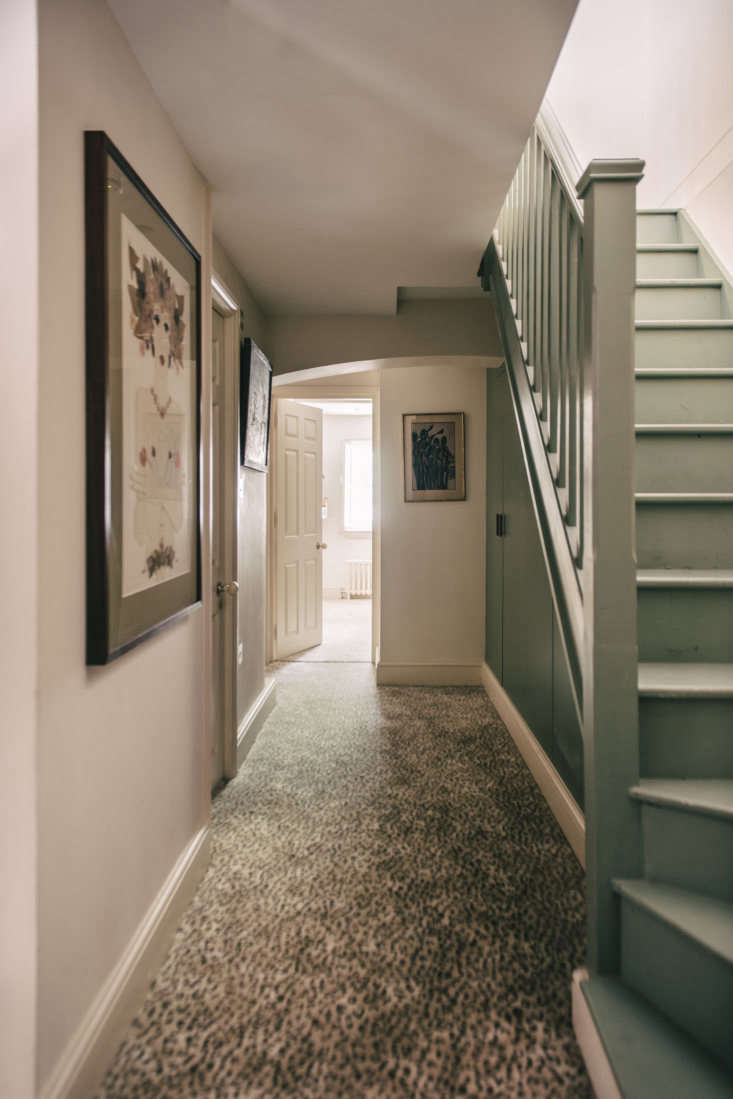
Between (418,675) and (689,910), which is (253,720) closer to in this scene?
(418,675)

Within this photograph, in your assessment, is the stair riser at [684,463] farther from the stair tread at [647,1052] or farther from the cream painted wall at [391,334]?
the cream painted wall at [391,334]

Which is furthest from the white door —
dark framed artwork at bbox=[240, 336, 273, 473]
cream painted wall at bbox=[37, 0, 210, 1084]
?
cream painted wall at bbox=[37, 0, 210, 1084]

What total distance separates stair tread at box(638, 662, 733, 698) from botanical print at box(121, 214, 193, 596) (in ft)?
4.08

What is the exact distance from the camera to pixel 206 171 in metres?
1.91

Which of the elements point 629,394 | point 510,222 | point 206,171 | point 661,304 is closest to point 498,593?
point 661,304

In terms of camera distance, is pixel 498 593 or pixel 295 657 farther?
pixel 295 657

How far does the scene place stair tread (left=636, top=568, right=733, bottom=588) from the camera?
4.92ft

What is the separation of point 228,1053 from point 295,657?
12.1 feet

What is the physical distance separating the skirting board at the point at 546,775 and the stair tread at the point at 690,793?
1.98 ft

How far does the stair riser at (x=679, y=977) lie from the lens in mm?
1071

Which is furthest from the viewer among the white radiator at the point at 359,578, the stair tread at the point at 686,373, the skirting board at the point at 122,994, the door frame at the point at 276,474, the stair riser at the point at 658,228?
the white radiator at the point at 359,578

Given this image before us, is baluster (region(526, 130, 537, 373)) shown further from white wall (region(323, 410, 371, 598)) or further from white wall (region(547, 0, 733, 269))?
white wall (region(323, 410, 371, 598))

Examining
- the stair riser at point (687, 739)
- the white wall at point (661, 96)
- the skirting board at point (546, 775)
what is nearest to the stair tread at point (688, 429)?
the stair riser at point (687, 739)

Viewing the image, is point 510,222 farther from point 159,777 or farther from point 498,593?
point 159,777
